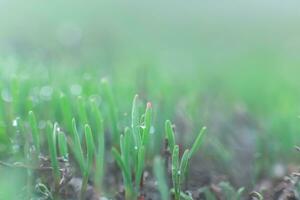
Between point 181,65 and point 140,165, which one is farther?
point 181,65

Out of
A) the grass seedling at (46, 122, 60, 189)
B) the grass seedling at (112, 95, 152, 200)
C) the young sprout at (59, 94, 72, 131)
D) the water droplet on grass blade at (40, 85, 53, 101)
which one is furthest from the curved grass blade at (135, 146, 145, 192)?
the water droplet on grass blade at (40, 85, 53, 101)

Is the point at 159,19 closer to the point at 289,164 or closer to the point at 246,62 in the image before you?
the point at 246,62

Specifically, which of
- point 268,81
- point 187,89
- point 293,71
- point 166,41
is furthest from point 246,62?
point 187,89

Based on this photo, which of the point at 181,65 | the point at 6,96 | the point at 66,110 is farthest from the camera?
the point at 181,65

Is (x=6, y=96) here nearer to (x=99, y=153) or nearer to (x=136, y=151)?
(x=99, y=153)

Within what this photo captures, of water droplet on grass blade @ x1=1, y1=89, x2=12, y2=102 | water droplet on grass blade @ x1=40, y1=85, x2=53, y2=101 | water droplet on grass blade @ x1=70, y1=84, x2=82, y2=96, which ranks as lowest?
water droplet on grass blade @ x1=70, y1=84, x2=82, y2=96

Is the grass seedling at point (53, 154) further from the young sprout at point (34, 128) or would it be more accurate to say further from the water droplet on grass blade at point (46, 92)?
the water droplet on grass blade at point (46, 92)

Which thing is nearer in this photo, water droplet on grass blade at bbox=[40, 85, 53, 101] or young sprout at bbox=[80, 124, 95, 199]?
young sprout at bbox=[80, 124, 95, 199]

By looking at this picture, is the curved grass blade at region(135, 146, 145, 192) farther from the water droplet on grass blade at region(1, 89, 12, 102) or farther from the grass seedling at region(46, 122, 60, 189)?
the water droplet on grass blade at region(1, 89, 12, 102)

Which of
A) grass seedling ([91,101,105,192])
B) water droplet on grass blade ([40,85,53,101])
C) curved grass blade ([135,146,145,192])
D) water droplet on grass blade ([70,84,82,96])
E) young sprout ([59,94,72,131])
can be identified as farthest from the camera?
water droplet on grass blade ([70,84,82,96])

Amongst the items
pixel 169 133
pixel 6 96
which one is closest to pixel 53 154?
pixel 169 133
